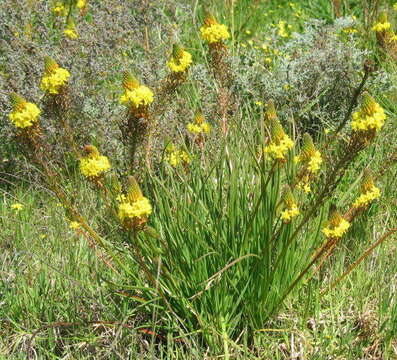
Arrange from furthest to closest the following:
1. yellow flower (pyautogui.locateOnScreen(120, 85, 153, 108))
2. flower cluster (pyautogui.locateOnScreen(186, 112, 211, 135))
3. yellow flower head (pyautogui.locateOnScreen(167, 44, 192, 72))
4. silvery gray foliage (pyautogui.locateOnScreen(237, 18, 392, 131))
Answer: silvery gray foliage (pyautogui.locateOnScreen(237, 18, 392, 131))
flower cluster (pyautogui.locateOnScreen(186, 112, 211, 135))
yellow flower head (pyautogui.locateOnScreen(167, 44, 192, 72))
yellow flower (pyautogui.locateOnScreen(120, 85, 153, 108))

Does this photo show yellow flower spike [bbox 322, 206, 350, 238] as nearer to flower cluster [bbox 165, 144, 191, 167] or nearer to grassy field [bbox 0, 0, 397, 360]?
grassy field [bbox 0, 0, 397, 360]

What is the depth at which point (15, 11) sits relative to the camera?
15.3 ft

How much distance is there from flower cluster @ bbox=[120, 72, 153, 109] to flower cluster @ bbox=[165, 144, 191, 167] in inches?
26.2

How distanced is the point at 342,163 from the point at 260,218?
589 millimetres

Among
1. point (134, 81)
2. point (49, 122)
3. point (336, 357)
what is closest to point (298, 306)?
point (336, 357)

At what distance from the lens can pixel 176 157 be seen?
3217mm

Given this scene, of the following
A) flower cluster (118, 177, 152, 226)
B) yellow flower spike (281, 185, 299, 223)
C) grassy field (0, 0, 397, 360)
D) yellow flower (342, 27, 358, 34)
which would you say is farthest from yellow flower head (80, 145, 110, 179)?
yellow flower (342, 27, 358, 34)

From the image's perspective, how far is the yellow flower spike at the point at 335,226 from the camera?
249 centimetres

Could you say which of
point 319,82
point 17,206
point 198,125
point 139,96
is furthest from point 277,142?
point 319,82

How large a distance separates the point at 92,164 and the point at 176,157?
766 millimetres

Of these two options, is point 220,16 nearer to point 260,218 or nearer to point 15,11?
point 15,11

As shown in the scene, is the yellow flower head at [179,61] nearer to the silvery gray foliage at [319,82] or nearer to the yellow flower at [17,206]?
the yellow flower at [17,206]

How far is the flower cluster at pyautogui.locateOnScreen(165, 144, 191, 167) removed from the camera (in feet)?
10.5

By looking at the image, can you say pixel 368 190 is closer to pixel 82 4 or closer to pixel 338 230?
pixel 338 230
